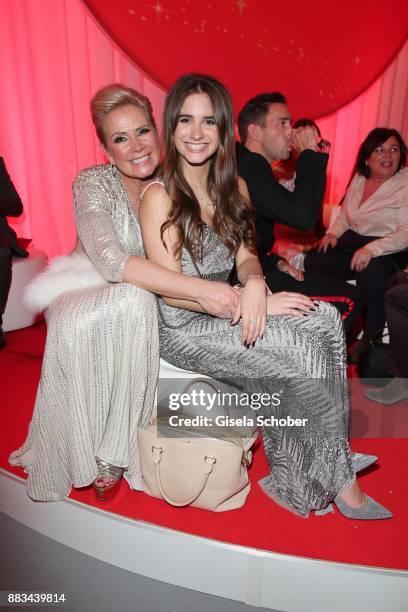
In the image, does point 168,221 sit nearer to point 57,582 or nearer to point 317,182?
point 317,182

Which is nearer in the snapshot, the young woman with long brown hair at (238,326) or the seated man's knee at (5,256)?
the young woman with long brown hair at (238,326)

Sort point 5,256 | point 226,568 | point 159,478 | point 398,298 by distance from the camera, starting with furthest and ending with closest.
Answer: point 5,256 < point 398,298 < point 159,478 < point 226,568

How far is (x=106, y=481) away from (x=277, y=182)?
1.53m

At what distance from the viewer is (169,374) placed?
1.93 m

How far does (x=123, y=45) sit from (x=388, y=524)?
147 inches

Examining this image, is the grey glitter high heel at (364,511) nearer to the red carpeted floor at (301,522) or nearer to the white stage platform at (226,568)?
the red carpeted floor at (301,522)

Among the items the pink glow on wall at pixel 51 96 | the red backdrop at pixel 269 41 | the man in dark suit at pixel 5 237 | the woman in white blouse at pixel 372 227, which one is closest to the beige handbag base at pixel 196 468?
the woman in white blouse at pixel 372 227

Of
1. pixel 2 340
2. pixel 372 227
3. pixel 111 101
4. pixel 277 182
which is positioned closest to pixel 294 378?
pixel 277 182

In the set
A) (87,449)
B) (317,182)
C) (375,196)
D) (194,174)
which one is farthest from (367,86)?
(87,449)

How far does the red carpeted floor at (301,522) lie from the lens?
1.60 m

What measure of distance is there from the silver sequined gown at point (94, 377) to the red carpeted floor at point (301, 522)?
0.48ft

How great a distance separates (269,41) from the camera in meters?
4.35

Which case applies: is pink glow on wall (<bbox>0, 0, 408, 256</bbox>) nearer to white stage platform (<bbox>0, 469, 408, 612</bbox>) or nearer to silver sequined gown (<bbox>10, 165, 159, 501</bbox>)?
silver sequined gown (<bbox>10, 165, 159, 501</bbox>)

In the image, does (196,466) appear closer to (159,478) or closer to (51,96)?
(159,478)
